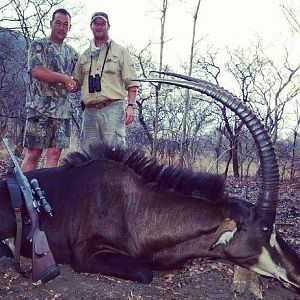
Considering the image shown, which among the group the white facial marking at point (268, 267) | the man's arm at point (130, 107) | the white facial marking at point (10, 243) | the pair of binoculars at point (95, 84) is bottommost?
the white facial marking at point (10, 243)

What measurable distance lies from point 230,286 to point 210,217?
809 millimetres

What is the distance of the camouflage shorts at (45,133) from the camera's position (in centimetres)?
584

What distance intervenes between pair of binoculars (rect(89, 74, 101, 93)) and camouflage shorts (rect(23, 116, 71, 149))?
23.4 inches

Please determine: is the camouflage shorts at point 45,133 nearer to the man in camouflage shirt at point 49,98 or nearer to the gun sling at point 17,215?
the man in camouflage shirt at point 49,98

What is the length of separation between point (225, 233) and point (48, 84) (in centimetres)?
313

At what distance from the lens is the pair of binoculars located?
5.71 metres

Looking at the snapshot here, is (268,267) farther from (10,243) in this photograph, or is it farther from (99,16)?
(99,16)

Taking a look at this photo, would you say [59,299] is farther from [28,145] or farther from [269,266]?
[28,145]

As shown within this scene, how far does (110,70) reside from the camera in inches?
227

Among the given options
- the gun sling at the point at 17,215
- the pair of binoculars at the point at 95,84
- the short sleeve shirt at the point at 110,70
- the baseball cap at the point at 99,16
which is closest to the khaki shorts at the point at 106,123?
the short sleeve shirt at the point at 110,70

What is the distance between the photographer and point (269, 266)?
11.8 feet

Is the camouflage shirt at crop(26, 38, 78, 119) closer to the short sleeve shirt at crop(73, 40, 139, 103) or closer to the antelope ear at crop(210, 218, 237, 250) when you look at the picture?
the short sleeve shirt at crop(73, 40, 139, 103)

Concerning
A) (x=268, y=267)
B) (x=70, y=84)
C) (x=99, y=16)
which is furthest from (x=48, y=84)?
(x=268, y=267)

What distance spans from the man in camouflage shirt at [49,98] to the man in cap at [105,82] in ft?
0.78
